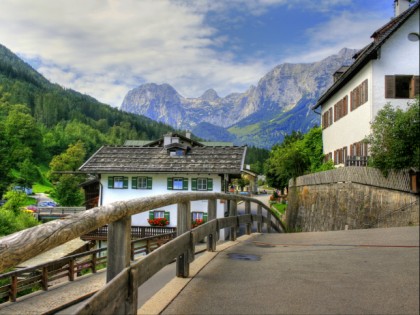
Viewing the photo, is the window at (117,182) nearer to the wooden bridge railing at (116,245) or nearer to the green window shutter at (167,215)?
the green window shutter at (167,215)

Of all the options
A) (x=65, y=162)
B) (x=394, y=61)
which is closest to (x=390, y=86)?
(x=394, y=61)

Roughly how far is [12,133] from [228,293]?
11974 cm

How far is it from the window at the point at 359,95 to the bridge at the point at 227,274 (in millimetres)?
17568

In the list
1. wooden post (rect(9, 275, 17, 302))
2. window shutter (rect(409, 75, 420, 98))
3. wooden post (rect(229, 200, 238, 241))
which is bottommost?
wooden post (rect(9, 275, 17, 302))

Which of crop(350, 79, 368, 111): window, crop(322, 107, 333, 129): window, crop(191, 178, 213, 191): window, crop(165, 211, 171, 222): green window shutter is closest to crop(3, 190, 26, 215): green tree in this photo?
crop(165, 211, 171, 222): green window shutter

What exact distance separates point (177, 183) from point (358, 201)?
2029 cm

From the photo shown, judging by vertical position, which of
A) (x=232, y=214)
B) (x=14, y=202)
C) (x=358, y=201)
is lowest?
(x=14, y=202)

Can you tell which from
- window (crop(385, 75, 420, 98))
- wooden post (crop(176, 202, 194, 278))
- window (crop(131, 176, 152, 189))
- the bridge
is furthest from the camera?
window (crop(131, 176, 152, 189))

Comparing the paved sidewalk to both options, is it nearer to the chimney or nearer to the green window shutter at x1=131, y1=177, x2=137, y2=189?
the chimney

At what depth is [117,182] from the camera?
3878 centimetres

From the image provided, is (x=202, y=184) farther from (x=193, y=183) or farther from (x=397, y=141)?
(x=397, y=141)

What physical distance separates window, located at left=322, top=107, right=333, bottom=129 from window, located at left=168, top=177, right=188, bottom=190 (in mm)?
11762

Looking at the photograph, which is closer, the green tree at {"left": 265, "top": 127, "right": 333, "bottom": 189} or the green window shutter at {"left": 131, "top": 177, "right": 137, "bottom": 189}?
the green tree at {"left": 265, "top": 127, "right": 333, "bottom": 189}

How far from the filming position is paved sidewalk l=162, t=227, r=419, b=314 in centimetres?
413
